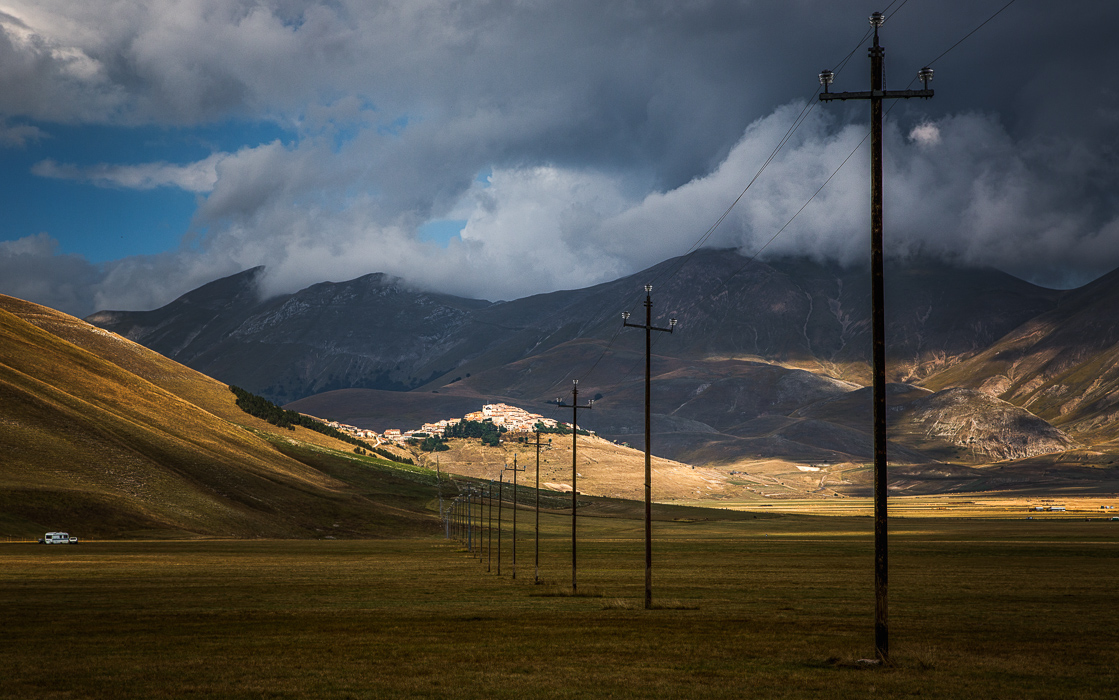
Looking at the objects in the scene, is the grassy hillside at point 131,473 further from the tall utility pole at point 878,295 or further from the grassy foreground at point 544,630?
the tall utility pole at point 878,295

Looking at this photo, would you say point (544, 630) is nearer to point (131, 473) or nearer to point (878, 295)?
point (878, 295)

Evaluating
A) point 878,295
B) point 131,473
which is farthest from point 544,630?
point 131,473

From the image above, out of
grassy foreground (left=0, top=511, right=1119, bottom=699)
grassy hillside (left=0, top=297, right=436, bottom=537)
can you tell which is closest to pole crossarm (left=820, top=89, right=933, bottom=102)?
grassy foreground (left=0, top=511, right=1119, bottom=699)

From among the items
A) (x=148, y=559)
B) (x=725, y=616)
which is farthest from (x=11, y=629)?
(x=148, y=559)

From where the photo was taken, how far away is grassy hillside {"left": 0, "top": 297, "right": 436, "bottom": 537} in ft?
396

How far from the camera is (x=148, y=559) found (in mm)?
86125

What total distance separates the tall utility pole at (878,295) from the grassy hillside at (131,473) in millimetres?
107586

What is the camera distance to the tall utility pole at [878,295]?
24359 mm

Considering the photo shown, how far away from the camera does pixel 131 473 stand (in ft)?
449

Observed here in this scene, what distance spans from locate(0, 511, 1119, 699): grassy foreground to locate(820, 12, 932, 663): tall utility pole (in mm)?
2075

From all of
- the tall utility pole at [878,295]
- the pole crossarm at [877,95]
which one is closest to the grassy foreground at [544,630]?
the tall utility pole at [878,295]

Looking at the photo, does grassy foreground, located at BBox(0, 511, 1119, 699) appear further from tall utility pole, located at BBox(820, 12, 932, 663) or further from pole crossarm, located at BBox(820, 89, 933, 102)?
pole crossarm, located at BBox(820, 89, 933, 102)

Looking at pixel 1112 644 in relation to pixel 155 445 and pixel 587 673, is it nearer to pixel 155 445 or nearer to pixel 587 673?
pixel 587 673

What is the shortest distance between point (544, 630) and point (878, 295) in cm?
1993
